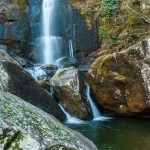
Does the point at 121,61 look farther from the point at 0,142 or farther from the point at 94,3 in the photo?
the point at 0,142

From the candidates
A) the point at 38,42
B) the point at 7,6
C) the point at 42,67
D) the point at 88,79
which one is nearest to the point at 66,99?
the point at 88,79

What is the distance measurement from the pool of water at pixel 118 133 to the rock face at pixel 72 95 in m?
0.70

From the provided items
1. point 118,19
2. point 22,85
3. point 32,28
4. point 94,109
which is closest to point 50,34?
point 32,28

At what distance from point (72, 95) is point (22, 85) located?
2845 mm

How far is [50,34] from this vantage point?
19609 mm

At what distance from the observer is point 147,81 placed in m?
13.2

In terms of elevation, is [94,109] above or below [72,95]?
below

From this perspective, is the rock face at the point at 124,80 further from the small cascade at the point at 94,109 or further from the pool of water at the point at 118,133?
the pool of water at the point at 118,133

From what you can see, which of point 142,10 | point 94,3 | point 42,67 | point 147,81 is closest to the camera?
point 147,81

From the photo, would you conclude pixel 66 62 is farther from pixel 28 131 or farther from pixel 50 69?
pixel 28 131

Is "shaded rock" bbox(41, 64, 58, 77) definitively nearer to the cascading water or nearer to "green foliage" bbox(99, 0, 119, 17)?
the cascading water

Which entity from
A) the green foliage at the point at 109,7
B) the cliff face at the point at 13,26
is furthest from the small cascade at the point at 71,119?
the cliff face at the point at 13,26

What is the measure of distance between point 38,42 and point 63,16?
1.85 metres

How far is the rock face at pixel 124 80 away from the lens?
521 inches
